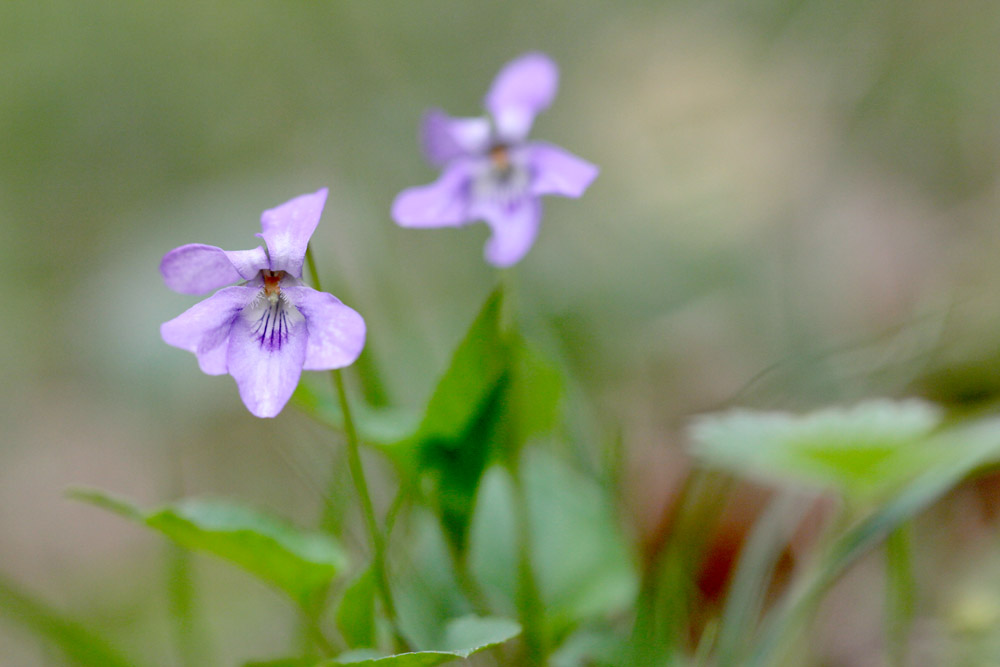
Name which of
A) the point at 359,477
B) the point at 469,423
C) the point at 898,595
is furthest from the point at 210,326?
the point at 898,595

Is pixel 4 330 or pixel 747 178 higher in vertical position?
pixel 4 330

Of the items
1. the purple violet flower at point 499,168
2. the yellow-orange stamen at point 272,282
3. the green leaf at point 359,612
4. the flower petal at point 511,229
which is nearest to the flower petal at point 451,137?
the purple violet flower at point 499,168

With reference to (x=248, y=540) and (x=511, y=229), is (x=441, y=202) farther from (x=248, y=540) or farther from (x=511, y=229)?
(x=248, y=540)

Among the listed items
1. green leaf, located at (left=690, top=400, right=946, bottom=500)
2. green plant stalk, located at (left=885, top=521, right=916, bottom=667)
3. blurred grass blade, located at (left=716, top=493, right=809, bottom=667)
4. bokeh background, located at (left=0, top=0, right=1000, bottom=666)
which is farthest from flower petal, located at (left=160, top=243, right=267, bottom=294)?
green plant stalk, located at (left=885, top=521, right=916, bottom=667)

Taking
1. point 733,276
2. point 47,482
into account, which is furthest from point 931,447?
point 47,482

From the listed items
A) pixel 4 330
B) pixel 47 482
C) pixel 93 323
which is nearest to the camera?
pixel 47 482

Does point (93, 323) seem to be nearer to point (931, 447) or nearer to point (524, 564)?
point (524, 564)
